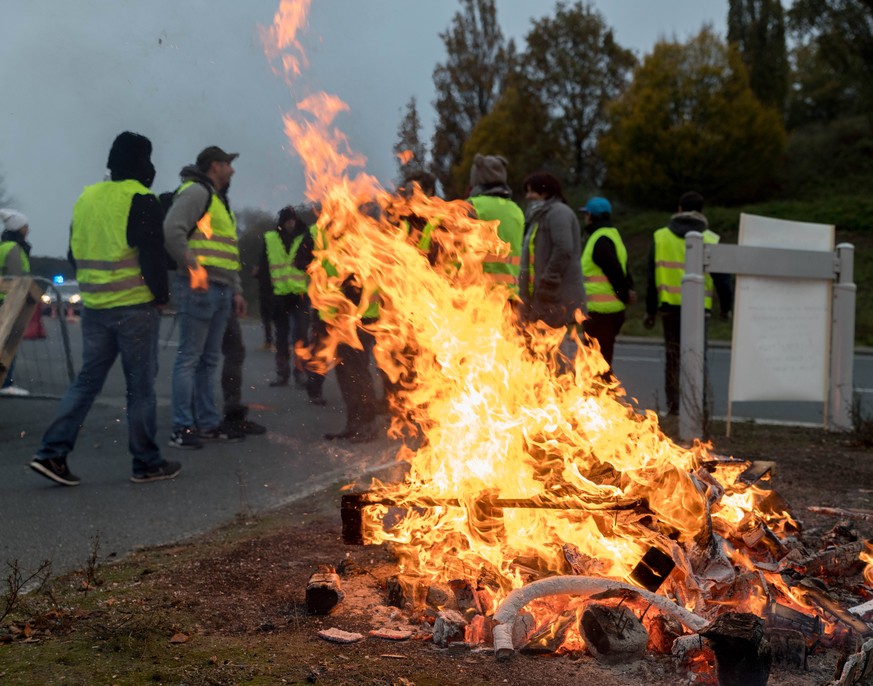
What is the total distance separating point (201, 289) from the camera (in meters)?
7.25

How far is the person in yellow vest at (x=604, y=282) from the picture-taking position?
869 centimetres

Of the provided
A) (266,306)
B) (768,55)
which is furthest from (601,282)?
(768,55)

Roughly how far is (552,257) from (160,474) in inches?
140

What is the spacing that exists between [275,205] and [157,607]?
8.98 ft

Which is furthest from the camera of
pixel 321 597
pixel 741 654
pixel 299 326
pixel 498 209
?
pixel 299 326

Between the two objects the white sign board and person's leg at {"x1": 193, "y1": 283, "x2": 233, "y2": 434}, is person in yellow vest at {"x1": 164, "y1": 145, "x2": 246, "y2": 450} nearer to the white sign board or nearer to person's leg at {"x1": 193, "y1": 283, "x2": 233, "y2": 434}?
person's leg at {"x1": 193, "y1": 283, "x2": 233, "y2": 434}

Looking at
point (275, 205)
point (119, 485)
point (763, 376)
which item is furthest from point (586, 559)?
point (763, 376)

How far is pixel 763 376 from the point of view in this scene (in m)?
7.92

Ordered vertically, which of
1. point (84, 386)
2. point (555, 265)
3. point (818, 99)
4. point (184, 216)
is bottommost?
point (84, 386)

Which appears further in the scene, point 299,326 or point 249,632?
point 299,326

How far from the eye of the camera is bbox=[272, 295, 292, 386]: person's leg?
26.9ft

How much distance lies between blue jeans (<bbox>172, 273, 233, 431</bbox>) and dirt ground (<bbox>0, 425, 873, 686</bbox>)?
8.32 ft

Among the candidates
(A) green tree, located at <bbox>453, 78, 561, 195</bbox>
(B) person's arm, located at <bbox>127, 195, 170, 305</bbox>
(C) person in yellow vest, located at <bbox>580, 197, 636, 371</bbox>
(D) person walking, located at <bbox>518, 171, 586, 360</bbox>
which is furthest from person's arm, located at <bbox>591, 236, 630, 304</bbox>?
(A) green tree, located at <bbox>453, 78, 561, 195</bbox>

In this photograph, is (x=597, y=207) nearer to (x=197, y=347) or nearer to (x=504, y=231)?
(x=504, y=231)
